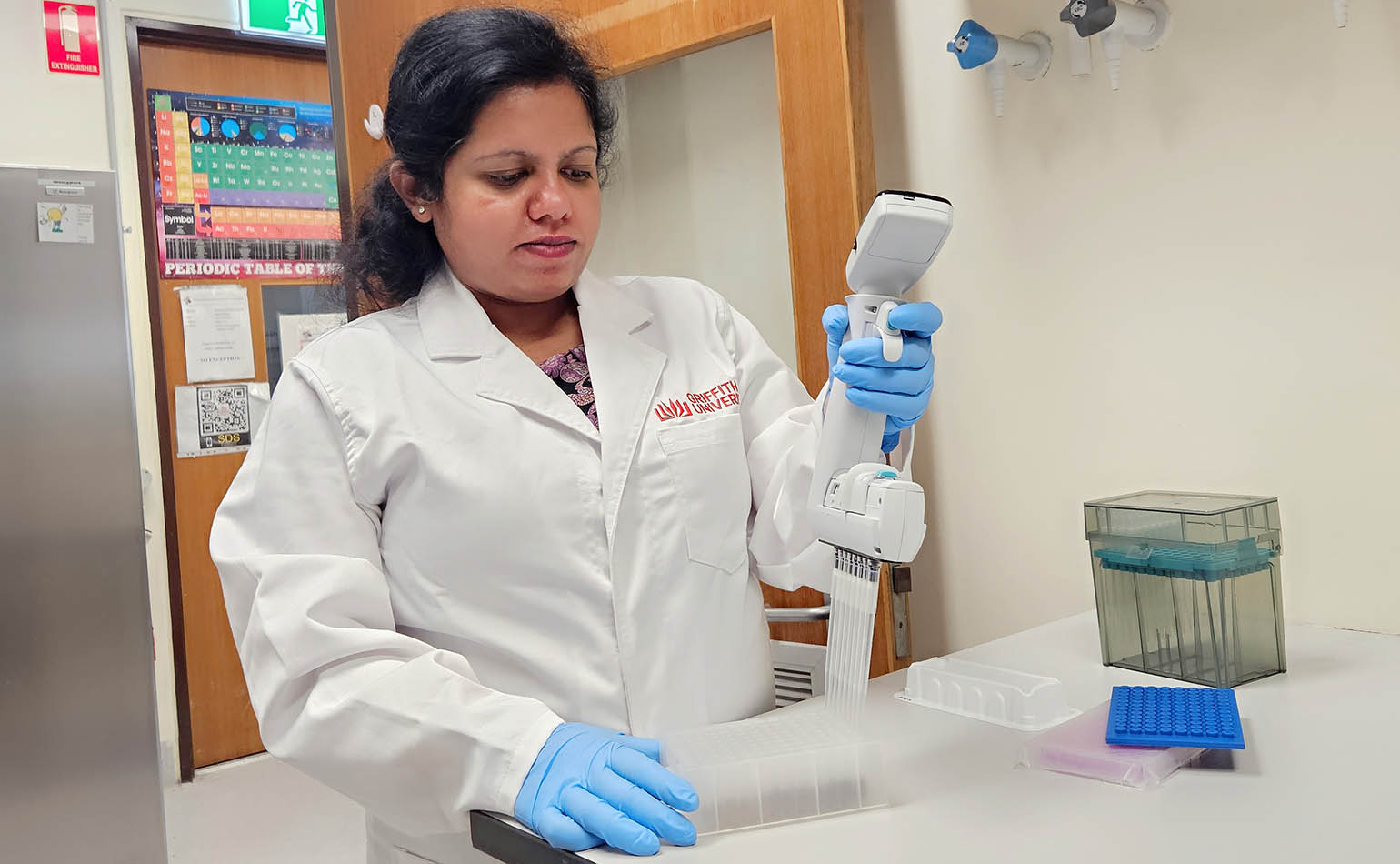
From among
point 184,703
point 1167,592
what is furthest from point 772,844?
point 184,703

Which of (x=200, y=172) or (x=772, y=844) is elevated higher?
(x=200, y=172)

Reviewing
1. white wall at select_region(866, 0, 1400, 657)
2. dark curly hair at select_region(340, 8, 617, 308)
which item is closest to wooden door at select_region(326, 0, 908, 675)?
white wall at select_region(866, 0, 1400, 657)

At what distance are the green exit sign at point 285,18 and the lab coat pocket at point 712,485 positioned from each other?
9.71 feet

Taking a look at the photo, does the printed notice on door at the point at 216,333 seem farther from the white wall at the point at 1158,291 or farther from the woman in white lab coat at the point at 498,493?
the white wall at the point at 1158,291

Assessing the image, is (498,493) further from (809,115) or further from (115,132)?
(115,132)

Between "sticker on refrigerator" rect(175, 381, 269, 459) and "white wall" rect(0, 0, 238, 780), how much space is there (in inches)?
3.9

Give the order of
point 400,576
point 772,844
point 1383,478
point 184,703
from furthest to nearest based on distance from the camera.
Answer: point 184,703
point 1383,478
point 400,576
point 772,844

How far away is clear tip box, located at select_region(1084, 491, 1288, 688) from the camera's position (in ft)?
3.80

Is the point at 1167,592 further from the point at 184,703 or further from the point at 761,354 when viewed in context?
the point at 184,703

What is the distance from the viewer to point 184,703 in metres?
3.42

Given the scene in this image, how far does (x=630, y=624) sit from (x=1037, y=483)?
755 mm

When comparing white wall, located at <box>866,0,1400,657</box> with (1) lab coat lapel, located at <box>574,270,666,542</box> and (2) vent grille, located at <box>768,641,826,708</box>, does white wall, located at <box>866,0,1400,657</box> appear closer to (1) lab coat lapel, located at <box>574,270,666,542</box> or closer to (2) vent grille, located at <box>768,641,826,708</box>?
(2) vent grille, located at <box>768,641,826,708</box>

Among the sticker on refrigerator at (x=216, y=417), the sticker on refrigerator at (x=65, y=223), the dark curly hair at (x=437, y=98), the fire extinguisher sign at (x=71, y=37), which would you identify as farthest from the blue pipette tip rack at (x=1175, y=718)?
the fire extinguisher sign at (x=71, y=37)

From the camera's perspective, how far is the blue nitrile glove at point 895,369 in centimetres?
106
